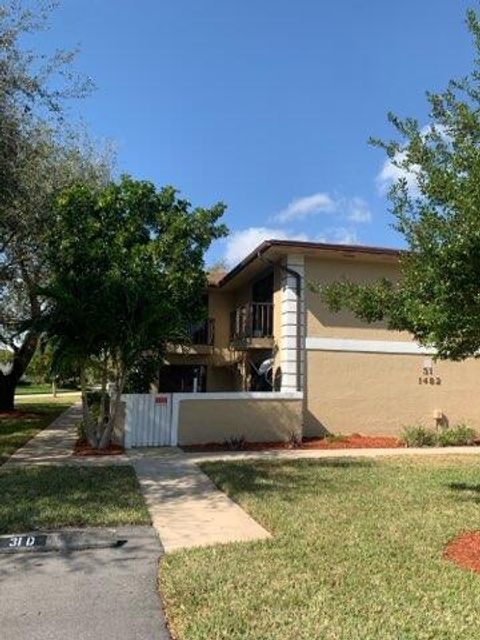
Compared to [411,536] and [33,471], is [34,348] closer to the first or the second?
[33,471]

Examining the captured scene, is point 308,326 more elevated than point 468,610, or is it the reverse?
point 308,326

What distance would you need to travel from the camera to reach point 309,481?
31.8ft

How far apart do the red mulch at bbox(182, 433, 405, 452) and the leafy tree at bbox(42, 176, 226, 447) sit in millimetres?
2199

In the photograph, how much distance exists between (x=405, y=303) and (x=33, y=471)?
250 inches

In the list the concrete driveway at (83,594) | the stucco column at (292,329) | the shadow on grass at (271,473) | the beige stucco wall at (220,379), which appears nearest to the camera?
the concrete driveway at (83,594)

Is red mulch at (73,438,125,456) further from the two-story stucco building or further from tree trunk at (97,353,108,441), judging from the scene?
the two-story stucco building

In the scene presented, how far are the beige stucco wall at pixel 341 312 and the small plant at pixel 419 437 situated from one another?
8.07 ft

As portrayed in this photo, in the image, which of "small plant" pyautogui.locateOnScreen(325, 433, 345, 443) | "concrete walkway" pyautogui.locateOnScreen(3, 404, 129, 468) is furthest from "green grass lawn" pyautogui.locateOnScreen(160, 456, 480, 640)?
"small plant" pyautogui.locateOnScreen(325, 433, 345, 443)

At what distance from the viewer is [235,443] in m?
13.9

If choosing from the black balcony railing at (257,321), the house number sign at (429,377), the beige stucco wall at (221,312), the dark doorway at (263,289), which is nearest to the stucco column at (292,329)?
the black balcony railing at (257,321)

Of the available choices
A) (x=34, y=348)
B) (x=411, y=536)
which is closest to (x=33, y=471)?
(x=411, y=536)

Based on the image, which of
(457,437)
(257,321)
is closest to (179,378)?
(257,321)

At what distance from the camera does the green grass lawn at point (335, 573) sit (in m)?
4.30

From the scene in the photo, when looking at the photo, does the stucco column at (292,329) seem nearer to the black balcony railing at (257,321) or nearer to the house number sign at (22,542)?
the black balcony railing at (257,321)
